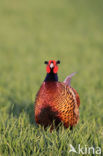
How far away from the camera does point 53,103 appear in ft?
10.4

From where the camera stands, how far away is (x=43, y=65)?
→ 9.98 m

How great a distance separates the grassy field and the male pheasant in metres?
0.14

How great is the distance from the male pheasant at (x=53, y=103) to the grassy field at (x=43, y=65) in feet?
0.46

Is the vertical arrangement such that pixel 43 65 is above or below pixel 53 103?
above

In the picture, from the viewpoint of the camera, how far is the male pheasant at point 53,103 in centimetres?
318

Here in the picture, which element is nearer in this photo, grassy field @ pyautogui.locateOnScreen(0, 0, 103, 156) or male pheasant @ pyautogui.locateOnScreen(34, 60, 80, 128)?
grassy field @ pyautogui.locateOnScreen(0, 0, 103, 156)

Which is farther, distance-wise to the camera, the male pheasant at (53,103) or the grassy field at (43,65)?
the male pheasant at (53,103)

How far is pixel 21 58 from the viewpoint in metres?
11.0

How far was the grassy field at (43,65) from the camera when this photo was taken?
306 centimetres

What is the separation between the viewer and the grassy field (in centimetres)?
306

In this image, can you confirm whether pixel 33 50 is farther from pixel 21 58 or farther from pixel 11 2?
pixel 11 2

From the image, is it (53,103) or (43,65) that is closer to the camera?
(53,103)

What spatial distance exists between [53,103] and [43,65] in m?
6.85

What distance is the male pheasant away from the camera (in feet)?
10.4
